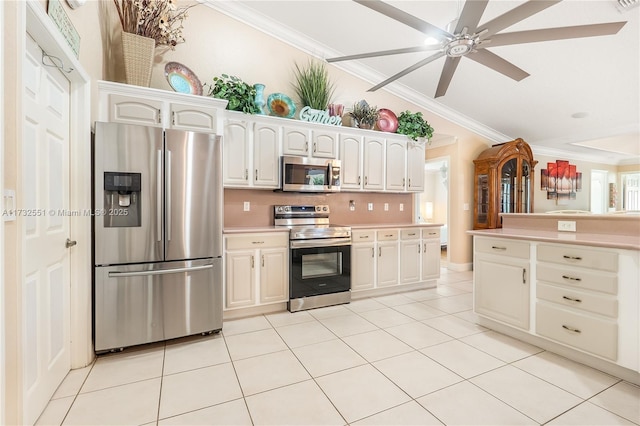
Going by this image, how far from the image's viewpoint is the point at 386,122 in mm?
4383

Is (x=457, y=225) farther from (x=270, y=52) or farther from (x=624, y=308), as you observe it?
(x=270, y=52)

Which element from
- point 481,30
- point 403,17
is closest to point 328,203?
point 403,17

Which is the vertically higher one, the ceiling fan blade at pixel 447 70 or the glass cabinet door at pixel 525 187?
the ceiling fan blade at pixel 447 70

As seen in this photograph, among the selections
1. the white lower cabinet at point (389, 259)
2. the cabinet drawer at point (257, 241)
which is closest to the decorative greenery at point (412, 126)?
the white lower cabinet at point (389, 259)

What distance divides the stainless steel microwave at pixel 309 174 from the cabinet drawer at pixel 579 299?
233 cm

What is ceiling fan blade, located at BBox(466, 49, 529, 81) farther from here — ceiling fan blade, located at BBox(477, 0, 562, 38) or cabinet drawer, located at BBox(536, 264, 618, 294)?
cabinet drawer, located at BBox(536, 264, 618, 294)

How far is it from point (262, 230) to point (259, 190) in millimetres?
730

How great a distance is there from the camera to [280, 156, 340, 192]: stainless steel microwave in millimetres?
3494

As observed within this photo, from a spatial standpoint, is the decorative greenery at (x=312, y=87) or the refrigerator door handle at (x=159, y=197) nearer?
the refrigerator door handle at (x=159, y=197)

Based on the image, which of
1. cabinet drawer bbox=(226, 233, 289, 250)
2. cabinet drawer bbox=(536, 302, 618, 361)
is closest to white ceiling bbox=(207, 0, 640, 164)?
cabinet drawer bbox=(226, 233, 289, 250)

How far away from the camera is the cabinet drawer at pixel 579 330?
201 centimetres

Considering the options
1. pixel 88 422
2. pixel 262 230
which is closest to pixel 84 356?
pixel 88 422

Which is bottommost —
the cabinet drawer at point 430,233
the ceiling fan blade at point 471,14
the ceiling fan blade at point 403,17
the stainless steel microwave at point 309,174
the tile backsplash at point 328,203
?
the cabinet drawer at point 430,233

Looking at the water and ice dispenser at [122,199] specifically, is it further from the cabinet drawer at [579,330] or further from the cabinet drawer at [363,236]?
the cabinet drawer at [579,330]
